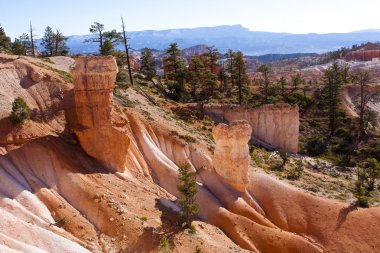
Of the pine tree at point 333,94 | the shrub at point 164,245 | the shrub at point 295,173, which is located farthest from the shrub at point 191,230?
the pine tree at point 333,94

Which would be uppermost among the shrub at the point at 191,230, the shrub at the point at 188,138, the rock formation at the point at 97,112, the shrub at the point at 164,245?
the rock formation at the point at 97,112

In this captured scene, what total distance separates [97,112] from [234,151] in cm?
1254

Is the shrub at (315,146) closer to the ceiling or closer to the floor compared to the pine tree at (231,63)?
closer to the floor

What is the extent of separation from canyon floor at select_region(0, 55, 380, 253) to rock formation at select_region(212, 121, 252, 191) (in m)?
0.58

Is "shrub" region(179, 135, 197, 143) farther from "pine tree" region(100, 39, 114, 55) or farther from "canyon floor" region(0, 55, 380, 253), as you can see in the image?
Result: "pine tree" region(100, 39, 114, 55)

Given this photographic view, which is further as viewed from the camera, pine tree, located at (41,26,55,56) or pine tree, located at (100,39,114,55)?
pine tree, located at (41,26,55,56)

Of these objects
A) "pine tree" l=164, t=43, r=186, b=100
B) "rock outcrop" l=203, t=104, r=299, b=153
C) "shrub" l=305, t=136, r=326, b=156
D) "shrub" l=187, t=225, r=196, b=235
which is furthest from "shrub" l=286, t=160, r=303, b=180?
"pine tree" l=164, t=43, r=186, b=100

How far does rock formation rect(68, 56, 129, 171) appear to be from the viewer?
1249 inches

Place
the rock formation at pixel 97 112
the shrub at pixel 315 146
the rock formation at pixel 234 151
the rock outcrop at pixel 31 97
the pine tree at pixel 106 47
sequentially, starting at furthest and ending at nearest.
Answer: the shrub at pixel 315 146, the pine tree at pixel 106 47, the rock formation at pixel 234 151, the rock formation at pixel 97 112, the rock outcrop at pixel 31 97

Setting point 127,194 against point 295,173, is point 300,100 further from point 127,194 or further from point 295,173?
point 127,194

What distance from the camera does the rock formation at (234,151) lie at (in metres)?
35.0

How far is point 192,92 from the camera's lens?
6875 cm

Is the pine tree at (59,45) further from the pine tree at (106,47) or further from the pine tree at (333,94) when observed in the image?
the pine tree at (333,94)

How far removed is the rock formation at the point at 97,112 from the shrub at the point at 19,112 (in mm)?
3955
